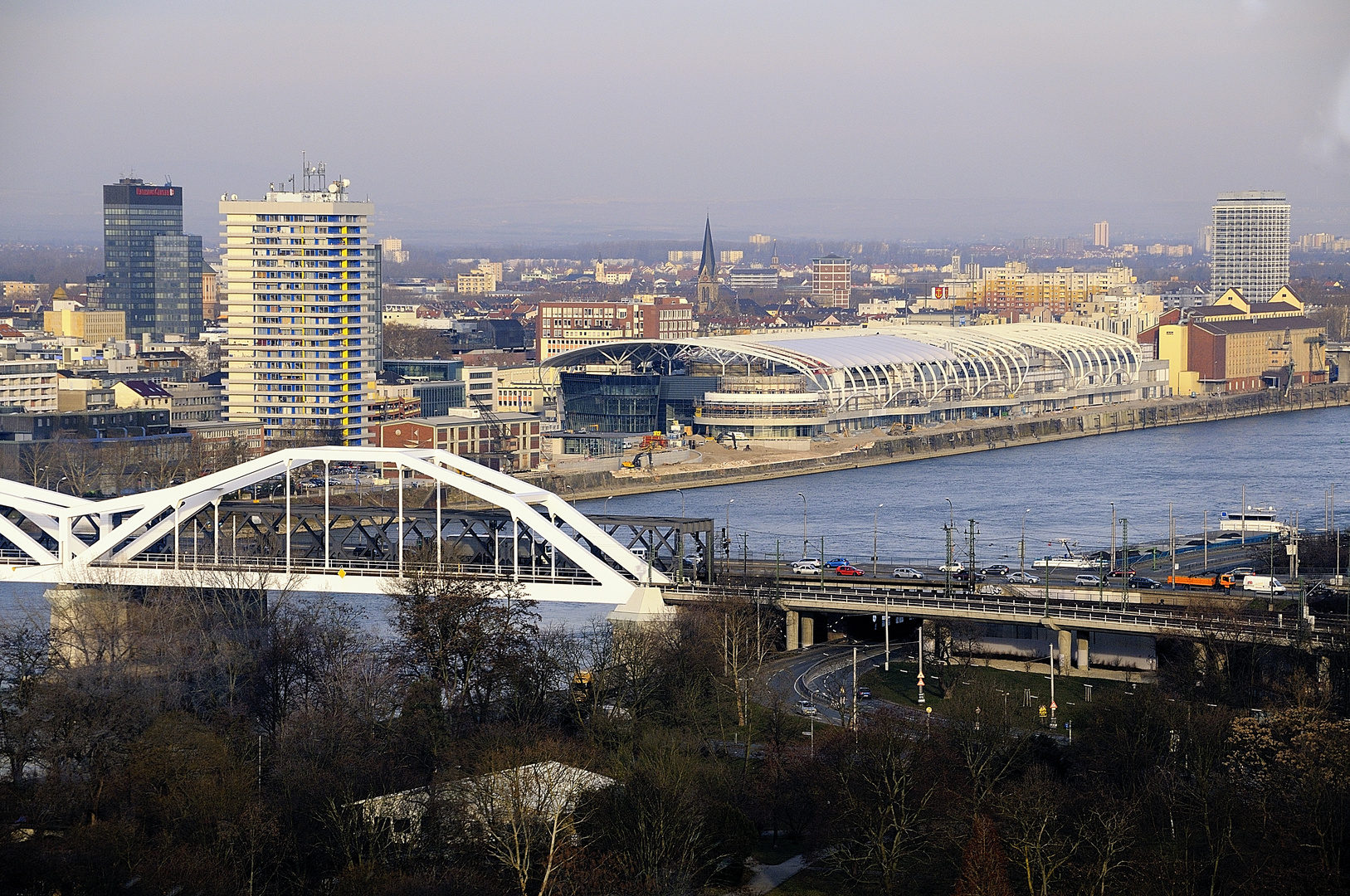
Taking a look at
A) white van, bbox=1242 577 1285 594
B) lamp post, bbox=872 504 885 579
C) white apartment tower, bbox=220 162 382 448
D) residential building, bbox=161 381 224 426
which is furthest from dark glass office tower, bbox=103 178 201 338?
white van, bbox=1242 577 1285 594

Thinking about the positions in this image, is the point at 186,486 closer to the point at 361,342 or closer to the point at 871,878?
the point at 871,878

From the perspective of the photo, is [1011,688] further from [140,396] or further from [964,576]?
[140,396]

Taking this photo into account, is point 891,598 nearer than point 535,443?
Yes

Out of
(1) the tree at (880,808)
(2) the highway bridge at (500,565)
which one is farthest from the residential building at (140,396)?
(1) the tree at (880,808)

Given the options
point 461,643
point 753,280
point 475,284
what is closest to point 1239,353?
point 461,643

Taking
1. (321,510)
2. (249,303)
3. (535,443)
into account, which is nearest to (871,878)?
(321,510)

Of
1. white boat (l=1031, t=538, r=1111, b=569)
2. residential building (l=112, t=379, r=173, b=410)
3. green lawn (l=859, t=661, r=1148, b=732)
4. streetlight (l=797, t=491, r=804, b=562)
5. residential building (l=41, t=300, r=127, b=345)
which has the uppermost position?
residential building (l=41, t=300, r=127, b=345)

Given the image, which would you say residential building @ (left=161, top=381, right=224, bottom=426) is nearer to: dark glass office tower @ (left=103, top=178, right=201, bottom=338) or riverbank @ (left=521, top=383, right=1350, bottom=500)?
riverbank @ (left=521, top=383, right=1350, bottom=500)
